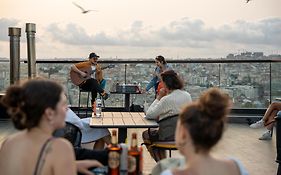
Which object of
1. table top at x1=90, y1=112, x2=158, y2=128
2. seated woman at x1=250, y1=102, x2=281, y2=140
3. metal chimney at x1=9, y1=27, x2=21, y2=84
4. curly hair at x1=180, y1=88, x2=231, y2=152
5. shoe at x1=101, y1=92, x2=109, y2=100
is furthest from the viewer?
metal chimney at x1=9, y1=27, x2=21, y2=84

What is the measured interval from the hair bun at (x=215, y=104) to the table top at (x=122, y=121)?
2.58 meters

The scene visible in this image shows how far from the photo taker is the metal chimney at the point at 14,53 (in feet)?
34.6

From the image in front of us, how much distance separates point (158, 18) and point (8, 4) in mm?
3333

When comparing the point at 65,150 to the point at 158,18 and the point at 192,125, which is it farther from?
the point at 158,18

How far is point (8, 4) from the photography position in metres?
11.7

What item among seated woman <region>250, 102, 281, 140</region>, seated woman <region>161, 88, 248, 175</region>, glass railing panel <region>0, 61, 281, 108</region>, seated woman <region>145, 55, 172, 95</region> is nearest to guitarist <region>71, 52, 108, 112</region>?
glass railing panel <region>0, 61, 281, 108</region>

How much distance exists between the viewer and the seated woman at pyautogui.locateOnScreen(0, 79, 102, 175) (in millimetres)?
2023

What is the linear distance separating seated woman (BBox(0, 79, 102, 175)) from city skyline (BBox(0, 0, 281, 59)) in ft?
30.2

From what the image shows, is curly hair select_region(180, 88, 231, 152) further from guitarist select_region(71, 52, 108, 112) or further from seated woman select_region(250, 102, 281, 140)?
guitarist select_region(71, 52, 108, 112)

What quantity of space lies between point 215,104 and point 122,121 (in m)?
3.03

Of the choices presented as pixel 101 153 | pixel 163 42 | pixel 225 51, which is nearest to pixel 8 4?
pixel 163 42

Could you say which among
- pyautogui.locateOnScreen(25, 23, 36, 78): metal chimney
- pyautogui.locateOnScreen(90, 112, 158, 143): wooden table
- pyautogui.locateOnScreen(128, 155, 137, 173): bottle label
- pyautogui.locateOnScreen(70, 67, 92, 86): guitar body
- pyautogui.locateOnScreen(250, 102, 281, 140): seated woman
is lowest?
pyautogui.locateOnScreen(250, 102, 281, 140): seated woman

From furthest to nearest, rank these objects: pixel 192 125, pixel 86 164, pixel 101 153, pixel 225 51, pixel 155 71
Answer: pixel 225 51 < pixel 155 71 < pixel 101 153 < pixel 86 164 < pixel 192 125

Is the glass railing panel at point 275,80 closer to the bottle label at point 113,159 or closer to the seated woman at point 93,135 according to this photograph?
the seated woman at point 93,135
